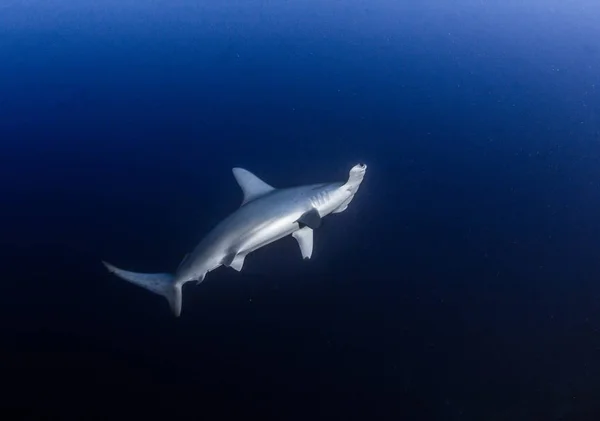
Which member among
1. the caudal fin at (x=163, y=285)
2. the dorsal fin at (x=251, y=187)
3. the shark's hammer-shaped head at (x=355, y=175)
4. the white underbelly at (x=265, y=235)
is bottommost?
the caudal fin at (x=163, y=285)

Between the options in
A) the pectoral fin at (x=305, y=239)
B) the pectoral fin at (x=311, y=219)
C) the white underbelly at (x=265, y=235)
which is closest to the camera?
the white underbelly at (x=265, y=235)

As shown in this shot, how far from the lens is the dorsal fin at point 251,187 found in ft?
19.4

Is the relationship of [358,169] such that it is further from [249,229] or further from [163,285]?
[163,285]

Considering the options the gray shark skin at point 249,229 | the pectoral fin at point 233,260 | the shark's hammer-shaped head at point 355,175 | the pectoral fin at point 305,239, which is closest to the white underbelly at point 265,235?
the gray shark skin at point 249,229

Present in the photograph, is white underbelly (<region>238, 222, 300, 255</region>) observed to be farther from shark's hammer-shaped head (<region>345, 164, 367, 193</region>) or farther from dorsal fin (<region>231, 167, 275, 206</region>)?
shark's hammer-shaped head (<region>345, 164, 367, 193</region>)

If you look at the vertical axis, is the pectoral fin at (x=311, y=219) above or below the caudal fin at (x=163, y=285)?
above

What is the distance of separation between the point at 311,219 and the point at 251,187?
118 cm

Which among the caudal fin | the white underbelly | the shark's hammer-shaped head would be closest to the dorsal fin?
the white underbelly

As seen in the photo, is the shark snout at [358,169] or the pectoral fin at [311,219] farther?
the shark snout at [358,169]

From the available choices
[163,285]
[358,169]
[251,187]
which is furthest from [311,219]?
[163,285]

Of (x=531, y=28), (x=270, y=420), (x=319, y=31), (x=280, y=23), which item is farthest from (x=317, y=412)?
(x=531, y=28)

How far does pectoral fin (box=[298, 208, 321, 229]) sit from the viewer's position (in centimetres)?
537

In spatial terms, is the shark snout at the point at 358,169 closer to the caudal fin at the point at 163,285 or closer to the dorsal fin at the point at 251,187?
the dorsal fin at the point at 251,187

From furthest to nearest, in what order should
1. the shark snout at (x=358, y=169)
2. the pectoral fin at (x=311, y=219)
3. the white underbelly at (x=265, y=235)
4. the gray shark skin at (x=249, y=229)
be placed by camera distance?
1. the shark snout at (x=358, y=169)
2. the pectoral fin at (x=311, y=219)
3. the white underbelly at (x=265, y=235)
4. the gray shark skin at (x=249, y=229)
